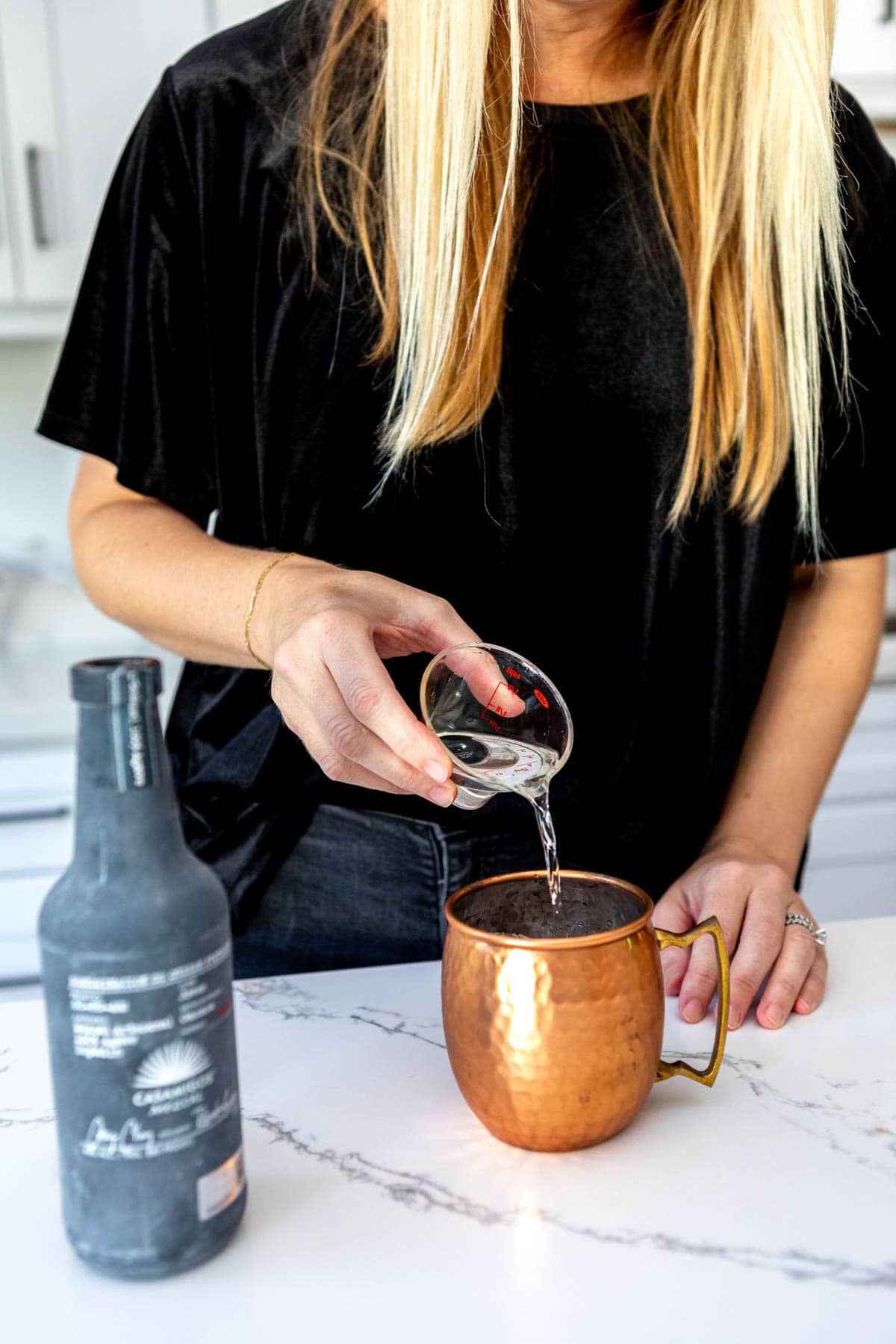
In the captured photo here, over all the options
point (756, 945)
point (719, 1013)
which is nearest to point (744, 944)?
point (756, 945)

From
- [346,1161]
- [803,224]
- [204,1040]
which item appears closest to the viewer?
[204,1040]

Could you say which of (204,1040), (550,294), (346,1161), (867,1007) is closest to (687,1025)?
(867,1007)

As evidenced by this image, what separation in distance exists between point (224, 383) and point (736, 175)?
0.48 m

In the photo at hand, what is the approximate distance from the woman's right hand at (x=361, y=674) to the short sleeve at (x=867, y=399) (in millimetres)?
588

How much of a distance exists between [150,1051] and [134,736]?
0.13 metres

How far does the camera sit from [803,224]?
3.42ft

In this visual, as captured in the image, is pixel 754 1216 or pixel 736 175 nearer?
pixel 754 1216

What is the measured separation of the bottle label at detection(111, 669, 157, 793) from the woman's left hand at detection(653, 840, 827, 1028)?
17.8 inches

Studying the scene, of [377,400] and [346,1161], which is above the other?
[377,400]

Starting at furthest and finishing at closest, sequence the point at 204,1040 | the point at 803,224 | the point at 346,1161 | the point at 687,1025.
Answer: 1. the point at 803,224
2. the point at 687,1025
3. the point at 346,1161
4. the point at 204,1040

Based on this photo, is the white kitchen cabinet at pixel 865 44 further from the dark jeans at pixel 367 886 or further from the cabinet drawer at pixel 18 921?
the cabinet drawer at pixel 18 921

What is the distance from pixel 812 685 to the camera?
1.22 meters

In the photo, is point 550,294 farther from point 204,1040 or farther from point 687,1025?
point 204,1040

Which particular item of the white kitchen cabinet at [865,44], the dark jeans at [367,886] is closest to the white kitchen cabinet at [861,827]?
the white kitchen cabinet at [865,44]
